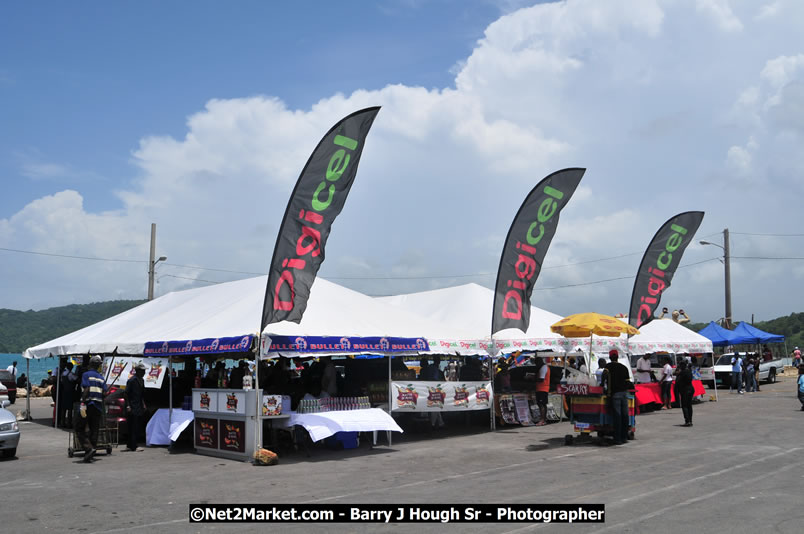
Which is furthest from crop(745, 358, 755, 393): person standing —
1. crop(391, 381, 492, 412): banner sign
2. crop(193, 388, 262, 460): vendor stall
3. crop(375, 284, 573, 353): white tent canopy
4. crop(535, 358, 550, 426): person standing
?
crop(193, 388, 262, 460): vendor stall

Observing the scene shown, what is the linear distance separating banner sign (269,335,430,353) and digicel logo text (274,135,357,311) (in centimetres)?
68

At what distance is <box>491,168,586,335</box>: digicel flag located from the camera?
1769cm

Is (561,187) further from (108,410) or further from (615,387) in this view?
(108,410)

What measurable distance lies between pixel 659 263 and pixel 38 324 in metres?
180

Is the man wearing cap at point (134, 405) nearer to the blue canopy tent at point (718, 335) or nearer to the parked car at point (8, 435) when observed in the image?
the parked car at point (8, 435)

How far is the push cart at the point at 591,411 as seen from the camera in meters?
14.1

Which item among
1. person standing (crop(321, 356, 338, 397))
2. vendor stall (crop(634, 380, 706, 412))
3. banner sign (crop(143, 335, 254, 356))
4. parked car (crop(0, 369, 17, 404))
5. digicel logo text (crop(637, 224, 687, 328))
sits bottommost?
parked car (crop(0, 369, 17, 404))

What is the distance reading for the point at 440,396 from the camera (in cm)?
1641

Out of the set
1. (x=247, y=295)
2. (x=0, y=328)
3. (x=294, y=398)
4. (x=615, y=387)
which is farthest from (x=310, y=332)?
(x=0, y=328)

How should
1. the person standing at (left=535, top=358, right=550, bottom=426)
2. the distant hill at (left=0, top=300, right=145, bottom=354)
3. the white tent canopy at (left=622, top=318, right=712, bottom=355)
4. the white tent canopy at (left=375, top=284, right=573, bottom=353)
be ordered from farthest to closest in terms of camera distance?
the distant hill at (left=0, top=300, right=145, bottom=354), the white tent canopy at (left=622, top=318, right=712, bottom=355), the person standing at (left=535, top=358, right=550, bottom=426), the white tent canopy at (left=375, top=284, right=573, bottom=353)

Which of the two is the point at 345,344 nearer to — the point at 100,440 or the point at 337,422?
the point at 337,422

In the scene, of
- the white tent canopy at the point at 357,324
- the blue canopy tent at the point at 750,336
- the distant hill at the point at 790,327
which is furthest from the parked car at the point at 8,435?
the distant hill at the point at 790,327

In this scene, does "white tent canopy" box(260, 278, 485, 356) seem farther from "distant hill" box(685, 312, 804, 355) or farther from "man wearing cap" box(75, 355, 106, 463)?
"distant hill" box(685, 312, 804, 355)

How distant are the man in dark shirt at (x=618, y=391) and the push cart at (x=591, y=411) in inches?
4.8
